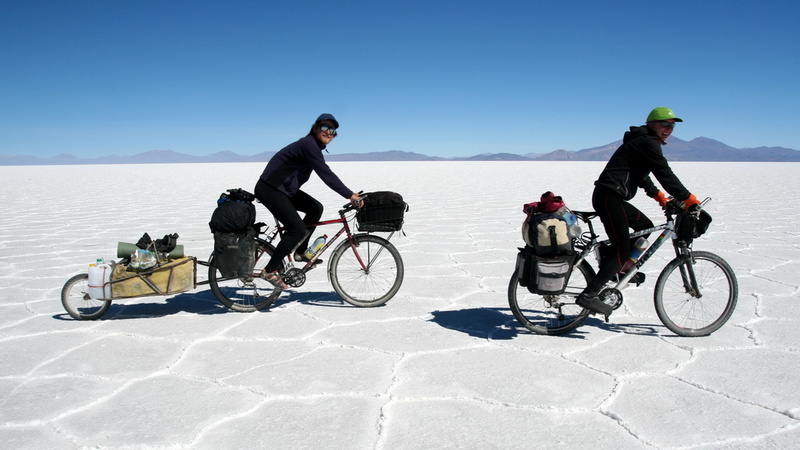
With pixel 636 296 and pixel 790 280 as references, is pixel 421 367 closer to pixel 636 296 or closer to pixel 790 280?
pixel 636 296

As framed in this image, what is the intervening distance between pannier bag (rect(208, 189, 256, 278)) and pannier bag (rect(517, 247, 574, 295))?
2.21 m

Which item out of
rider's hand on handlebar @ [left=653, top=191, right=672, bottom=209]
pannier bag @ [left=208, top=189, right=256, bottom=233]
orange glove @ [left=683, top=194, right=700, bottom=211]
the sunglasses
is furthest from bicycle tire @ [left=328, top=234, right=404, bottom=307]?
orange glove @ [left=683, top=194, right=700, bottom=211]

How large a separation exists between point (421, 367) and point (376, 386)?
394mm

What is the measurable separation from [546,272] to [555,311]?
35.2 inches

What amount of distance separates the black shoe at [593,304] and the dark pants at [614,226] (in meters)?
0.04

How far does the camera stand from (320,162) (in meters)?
4.42

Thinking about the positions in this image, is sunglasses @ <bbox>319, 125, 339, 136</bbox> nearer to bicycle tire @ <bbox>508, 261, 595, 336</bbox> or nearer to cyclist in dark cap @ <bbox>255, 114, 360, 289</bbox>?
cyclist in dark cap @ <bbox>255, 114, 360, 289</bbox>

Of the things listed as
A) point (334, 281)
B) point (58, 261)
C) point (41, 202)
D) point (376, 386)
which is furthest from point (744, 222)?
point (41, 202)

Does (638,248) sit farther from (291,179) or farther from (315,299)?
(315,299)

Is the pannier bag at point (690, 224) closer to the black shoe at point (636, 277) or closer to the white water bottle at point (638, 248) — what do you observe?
the white water bottle at point (638, 248)

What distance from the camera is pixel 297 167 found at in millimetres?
4617

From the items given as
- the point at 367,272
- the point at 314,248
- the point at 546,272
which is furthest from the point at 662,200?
the point at 314,248

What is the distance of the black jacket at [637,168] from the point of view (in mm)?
3627

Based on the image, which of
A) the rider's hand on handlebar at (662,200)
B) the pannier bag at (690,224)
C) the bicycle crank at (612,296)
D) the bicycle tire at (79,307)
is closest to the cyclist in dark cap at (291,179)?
the bicycle tire at (79,307)
